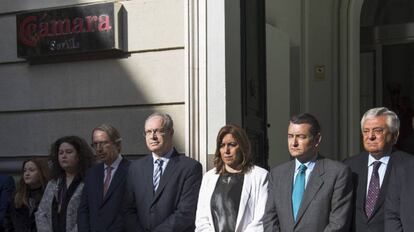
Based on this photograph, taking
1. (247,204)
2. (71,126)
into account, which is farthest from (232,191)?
(71,126)

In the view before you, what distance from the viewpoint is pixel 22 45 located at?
8.35 metres

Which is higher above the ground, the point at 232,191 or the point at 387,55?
the point at 387,55

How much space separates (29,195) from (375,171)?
11.7 feet

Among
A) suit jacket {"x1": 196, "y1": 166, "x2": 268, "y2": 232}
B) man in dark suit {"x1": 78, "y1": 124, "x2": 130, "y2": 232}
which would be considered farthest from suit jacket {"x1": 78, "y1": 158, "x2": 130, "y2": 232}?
suit jacket {"x1": 196, "y1": 166, "x2": 268, "y2": 232}

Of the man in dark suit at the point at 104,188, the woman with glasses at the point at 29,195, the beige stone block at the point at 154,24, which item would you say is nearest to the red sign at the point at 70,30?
the beige stone block at the point at 154,24

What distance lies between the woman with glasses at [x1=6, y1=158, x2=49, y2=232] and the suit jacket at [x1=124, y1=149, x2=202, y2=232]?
1.32 meters

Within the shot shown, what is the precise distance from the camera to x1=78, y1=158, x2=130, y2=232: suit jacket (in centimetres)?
602

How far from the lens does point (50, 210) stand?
6.33 metres

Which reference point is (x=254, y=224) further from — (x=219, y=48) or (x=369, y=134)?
(x=219, y=48)

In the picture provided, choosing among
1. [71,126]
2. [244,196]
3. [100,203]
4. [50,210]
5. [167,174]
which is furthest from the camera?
[71,126]

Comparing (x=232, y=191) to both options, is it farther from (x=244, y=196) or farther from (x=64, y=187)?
(x=64, y=187)

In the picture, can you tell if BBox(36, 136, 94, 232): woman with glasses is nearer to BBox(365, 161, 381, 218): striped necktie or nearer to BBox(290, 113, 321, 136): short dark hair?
BBox(290, 113, 321, 136): short dark hair

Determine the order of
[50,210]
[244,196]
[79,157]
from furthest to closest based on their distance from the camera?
[79,157], [50,210], [244,196]

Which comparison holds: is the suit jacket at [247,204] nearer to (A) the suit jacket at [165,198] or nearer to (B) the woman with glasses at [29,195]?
(A) the suit jacket at [165,198]
